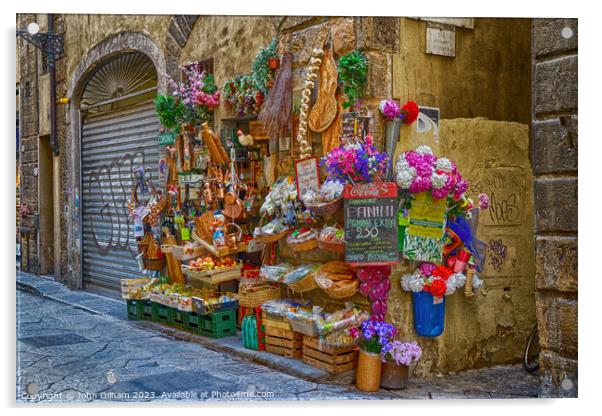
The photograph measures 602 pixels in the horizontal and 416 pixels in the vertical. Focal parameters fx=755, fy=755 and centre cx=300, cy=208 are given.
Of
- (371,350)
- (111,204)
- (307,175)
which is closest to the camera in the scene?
(371,350)

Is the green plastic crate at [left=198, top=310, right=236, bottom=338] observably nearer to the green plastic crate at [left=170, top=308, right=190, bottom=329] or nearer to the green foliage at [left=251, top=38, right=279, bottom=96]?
the green plastic crate at [left=170, top=308, right=190, bottom=329]

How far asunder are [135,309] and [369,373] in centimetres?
340

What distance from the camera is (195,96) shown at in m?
7.87

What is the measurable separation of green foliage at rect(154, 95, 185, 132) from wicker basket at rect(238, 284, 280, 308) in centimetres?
212

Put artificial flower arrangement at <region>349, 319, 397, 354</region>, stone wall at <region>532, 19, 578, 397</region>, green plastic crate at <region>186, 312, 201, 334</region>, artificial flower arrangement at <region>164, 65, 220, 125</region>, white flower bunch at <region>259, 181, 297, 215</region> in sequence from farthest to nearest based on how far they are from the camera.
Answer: artificial flower arrangement at <region>164, 65, 220, 125</region>
green plastic crate at <region>186, 312, 201, 334</region>
white flower bunch at <region>259, 181, 297, 215</region>
artificial flower arrangement at <region>349, 319, 397, 354</region>
stone wall at <region>532, 19, 578, 397</region>

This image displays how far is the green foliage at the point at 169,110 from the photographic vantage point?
796 centimetres

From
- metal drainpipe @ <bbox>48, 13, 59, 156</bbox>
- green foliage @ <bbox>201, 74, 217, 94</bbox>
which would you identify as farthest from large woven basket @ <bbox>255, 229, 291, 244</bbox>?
metal drainpipe @ <bbox>48, 13, 59, 156</bbox>

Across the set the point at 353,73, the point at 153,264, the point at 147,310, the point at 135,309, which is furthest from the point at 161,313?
the point at 353,73

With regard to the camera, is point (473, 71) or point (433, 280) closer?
point (433, 280)

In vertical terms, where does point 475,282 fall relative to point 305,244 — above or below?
below

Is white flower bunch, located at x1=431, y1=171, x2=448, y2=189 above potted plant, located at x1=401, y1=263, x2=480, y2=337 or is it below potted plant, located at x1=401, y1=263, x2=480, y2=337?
above

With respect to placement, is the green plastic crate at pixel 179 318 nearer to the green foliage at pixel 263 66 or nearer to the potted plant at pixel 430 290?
the green foliage at pixel 263 66

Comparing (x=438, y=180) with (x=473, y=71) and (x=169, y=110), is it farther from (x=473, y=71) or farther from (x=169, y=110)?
(x=169, y=110)

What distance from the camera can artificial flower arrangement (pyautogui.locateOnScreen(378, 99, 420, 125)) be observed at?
5.80m
